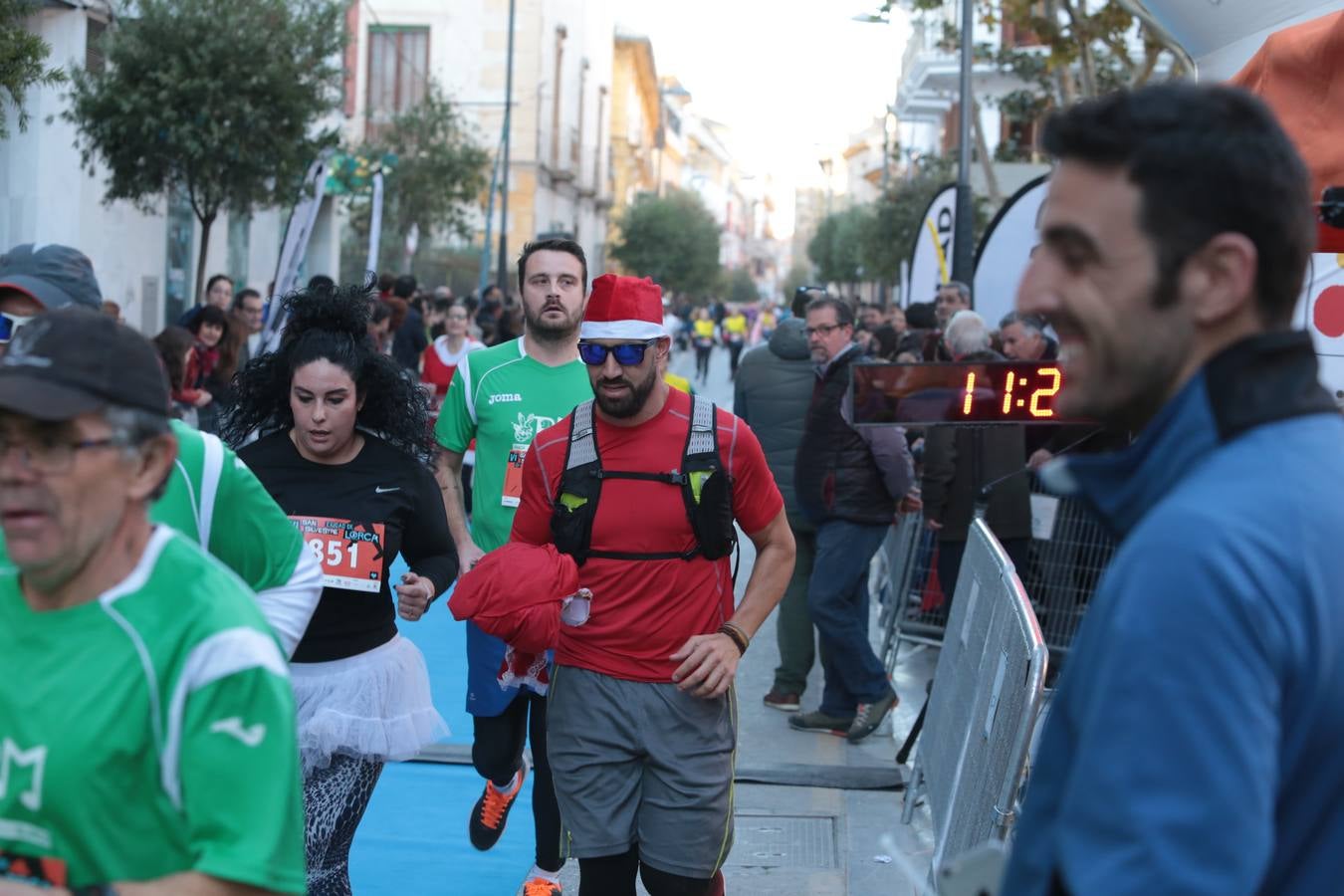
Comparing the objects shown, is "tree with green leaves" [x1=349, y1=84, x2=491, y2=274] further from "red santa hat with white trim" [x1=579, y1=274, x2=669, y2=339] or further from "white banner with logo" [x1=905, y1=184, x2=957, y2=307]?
"red santa hat with white trim" [x1=579, y1=274, x2=669, y2=339]

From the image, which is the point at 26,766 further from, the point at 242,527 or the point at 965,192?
the point at 965,192

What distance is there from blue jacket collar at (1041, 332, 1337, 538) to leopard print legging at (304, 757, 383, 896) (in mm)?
3159

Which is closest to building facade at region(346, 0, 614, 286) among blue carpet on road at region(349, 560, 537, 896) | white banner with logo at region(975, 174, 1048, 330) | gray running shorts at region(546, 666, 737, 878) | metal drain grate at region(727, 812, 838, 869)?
white banner with logo at region(975, 174, 1048, 330)

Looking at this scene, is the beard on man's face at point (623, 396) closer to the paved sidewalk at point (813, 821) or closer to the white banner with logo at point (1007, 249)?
the paved sidewalk at point (813, 821)

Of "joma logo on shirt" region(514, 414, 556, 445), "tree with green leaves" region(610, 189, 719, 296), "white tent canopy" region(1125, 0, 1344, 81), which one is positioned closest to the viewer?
"white tent canopy" region(1125, 0, 1344, 81)

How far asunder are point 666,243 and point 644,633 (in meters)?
65.0

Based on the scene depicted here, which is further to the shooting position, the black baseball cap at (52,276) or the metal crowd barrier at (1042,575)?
the metal crowd barrier at (1042,575)

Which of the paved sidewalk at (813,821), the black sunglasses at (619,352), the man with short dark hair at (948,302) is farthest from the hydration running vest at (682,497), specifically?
the man with short dark hair at (948,302)

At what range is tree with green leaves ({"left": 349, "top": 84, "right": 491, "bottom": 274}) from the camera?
32625 millimetres

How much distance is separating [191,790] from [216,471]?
43.1 inches

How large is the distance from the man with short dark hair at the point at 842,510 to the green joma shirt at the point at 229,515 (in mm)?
5231

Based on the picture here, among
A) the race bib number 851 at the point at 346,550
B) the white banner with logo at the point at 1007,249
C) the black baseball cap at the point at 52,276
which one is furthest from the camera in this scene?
the white banner with logo at the point at 1007,249

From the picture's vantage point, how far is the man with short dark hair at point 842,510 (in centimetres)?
823

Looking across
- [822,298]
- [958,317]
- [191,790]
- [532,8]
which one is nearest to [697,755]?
[191,790]
